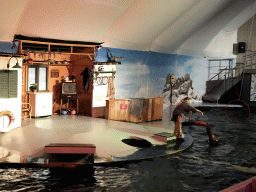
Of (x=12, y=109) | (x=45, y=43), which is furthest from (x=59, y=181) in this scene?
(x=45, y=43)

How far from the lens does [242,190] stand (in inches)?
218

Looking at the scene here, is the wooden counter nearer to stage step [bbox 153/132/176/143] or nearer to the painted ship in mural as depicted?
stage step [bbox 153/132/176/143]

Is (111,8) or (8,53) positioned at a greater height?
(111,8)

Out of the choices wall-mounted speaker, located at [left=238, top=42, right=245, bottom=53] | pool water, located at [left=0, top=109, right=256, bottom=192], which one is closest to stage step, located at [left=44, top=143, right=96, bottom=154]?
pool water, located at [left=0, top=109, right=256, bottom=192]

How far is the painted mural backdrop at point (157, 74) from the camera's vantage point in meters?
15.9

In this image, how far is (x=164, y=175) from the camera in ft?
25.9

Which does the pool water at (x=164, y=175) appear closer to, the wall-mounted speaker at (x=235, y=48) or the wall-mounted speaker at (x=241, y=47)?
the wall-mounted speaker at (x=241, y=47)

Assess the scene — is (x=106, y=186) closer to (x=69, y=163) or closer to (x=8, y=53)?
(x=69, y=163)

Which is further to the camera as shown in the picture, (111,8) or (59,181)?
(111,8)

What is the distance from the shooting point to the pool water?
23.3ft

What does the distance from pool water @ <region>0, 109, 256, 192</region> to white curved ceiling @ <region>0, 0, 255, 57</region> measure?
593 centimetres

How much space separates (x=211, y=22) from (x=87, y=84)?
28.9 ft

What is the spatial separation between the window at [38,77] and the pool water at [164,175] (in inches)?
266

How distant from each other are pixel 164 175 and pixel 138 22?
28.3 feet
